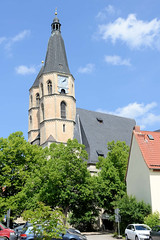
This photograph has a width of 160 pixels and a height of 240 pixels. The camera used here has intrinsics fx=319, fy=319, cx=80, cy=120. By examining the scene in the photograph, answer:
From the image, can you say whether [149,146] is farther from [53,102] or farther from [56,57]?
[56,57]

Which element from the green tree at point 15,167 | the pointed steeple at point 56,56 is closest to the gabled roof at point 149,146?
the green tree at point 15,167

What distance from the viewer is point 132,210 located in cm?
2495

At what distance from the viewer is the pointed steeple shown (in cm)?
5294

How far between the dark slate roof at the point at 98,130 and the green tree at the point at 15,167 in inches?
505

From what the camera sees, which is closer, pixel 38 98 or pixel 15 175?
pixel 15 175

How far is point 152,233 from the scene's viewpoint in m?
17.6

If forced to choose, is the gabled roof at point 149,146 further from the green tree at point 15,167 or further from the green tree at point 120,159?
the green tree at point 15,167

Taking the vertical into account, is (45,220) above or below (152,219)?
above

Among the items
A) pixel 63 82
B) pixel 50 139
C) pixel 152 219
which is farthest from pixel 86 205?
pixel 63 82

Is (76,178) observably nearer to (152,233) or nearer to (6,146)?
(6,146)

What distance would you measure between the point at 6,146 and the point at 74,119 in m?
19.0

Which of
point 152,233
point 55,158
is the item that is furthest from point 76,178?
point 152,233

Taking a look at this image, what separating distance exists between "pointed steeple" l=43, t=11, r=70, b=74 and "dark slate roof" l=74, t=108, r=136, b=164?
25.1ft

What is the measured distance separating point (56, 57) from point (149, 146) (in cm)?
3134
